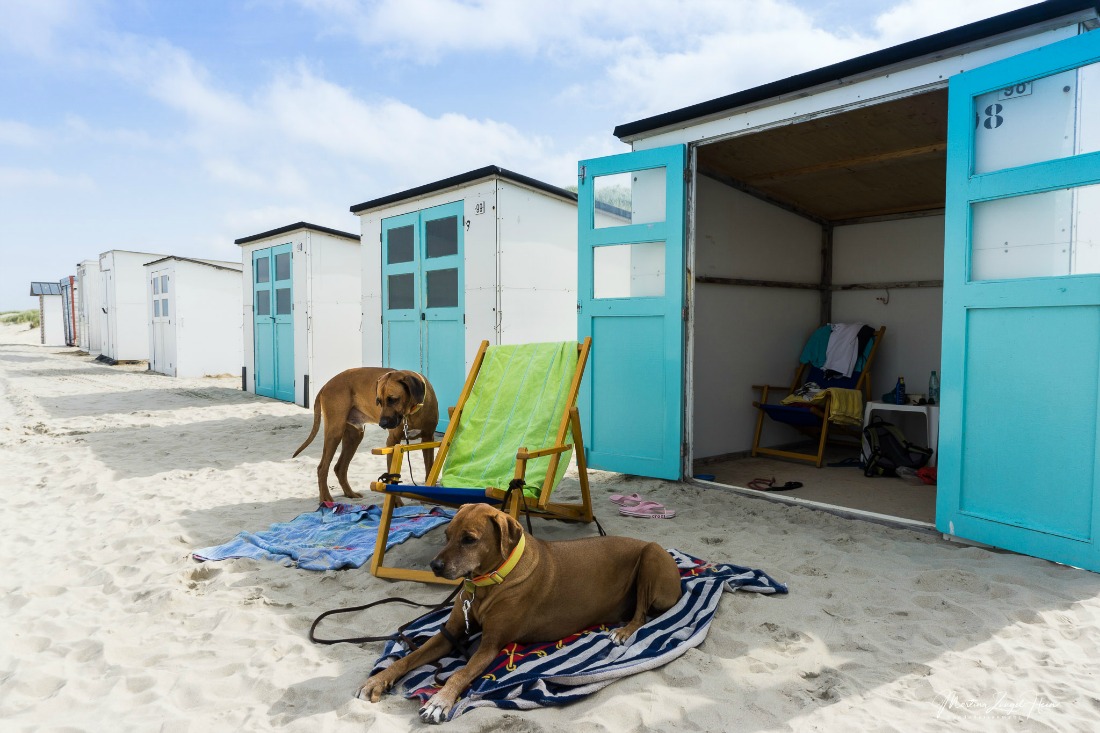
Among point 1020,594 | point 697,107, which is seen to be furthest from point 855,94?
point 1020,594

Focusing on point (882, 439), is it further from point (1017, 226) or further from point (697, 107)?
point (697, 107)

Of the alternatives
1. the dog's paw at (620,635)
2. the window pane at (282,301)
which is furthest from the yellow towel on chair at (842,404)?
the window pane at (282,301)

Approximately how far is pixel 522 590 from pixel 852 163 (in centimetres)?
490

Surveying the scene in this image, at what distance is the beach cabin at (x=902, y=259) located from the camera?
3105 millimetres

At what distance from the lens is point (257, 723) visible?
6.15 ft

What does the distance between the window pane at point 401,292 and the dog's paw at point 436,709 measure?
238 inches

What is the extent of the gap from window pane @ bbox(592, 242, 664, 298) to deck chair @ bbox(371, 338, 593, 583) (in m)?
1.31

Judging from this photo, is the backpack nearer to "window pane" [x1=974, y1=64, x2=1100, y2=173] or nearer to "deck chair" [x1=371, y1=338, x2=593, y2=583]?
"window pane" [x1=974, y1=64, x2=1100, y2=173]

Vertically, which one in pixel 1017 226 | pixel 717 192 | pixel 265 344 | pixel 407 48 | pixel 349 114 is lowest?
pixel 265 344

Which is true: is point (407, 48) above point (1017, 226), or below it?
above

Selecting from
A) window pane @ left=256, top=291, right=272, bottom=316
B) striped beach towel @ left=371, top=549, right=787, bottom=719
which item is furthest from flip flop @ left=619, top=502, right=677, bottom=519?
window pane @ left=256, top=291, right=272, bottom=316

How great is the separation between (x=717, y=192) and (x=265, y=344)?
7.91m

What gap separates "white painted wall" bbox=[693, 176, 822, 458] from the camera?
5.89 metres

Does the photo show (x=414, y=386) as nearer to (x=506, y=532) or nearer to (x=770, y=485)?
(x=506, y=532)
